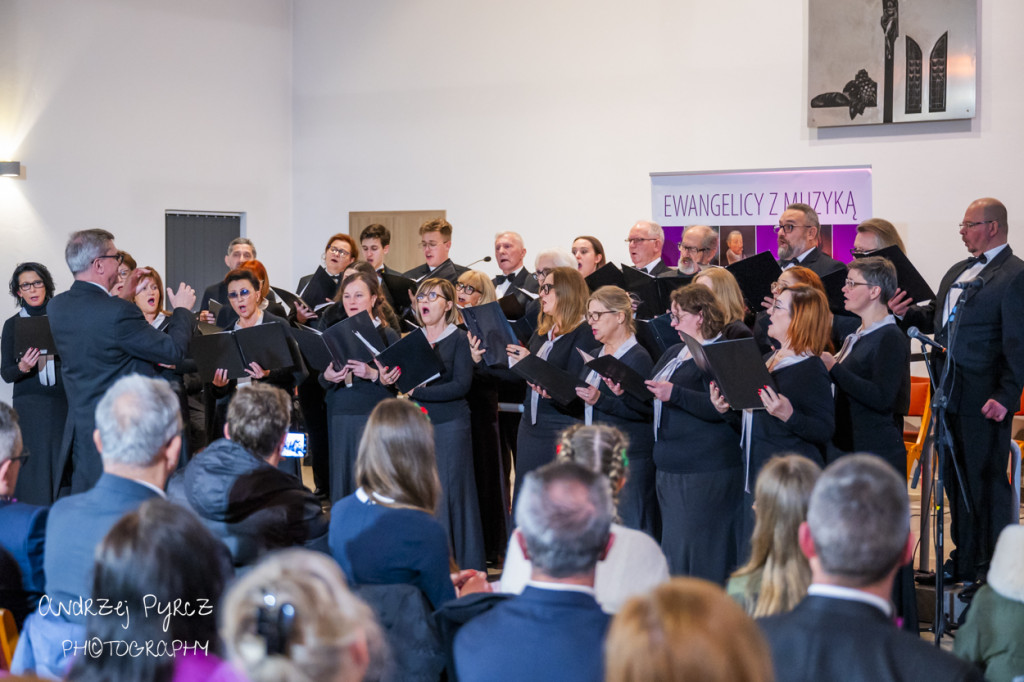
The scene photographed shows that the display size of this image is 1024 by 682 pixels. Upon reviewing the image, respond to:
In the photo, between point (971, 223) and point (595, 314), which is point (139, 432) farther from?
point (971, 223)

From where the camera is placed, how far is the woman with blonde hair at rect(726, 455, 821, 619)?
7.65 ft

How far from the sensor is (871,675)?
5.40ft

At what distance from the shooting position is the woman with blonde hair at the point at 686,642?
1.21m

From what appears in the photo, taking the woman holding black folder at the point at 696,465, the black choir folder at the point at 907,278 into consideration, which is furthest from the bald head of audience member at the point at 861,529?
the black choir folder at the point at 907,278

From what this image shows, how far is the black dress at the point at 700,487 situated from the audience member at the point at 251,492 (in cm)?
168

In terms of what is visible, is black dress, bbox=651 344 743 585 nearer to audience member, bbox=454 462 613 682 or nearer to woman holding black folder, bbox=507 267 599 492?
woman holding black folder, bbox=507 267 599 492

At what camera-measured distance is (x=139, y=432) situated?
2480 millimetres

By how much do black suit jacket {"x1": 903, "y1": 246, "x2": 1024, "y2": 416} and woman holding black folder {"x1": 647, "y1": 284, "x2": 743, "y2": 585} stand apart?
1229 mm

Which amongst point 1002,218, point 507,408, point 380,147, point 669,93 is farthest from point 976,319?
point 380,147

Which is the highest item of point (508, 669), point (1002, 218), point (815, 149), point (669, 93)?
point (669, 93)

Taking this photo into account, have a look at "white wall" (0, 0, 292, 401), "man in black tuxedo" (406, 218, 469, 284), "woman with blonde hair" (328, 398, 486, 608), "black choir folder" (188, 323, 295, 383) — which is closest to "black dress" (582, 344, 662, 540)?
"woman with blonde hair" (328, 398, 486, 608)

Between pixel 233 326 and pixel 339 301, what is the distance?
31.0 inches

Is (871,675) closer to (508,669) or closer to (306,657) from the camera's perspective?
(508,669)

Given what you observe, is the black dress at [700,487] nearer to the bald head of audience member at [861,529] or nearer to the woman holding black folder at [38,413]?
the bald head of audience member at [861,529]
